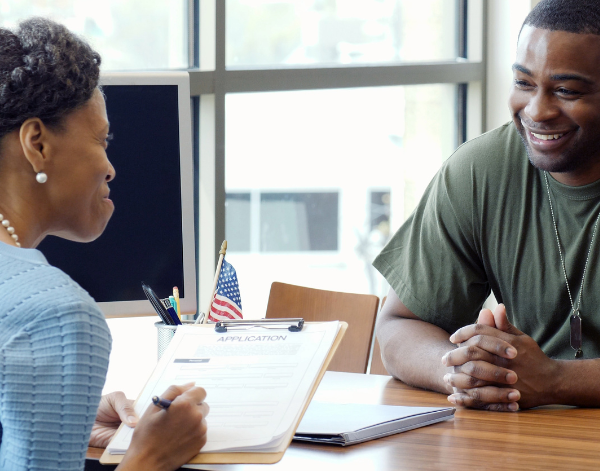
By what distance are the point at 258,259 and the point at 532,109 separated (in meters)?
1.57

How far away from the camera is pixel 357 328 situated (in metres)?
2.13

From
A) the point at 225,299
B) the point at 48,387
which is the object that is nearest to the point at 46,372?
the point at 48,387

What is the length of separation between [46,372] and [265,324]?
503 mm

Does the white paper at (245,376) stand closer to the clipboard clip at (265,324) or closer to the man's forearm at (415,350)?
the clipboard clip at (265,324)

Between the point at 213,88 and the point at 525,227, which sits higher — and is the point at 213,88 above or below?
above

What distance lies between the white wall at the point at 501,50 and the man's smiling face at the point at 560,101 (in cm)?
170

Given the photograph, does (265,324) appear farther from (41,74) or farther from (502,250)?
(502,250)

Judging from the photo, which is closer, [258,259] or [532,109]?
[532,109]

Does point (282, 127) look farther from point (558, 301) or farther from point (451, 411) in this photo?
point (451, 411)

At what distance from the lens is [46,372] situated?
32.4 inches

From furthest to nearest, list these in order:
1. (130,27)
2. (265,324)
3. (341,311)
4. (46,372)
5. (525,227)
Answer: (130,27) → (341,311) → (525,227) → (265,324) → (46,372)

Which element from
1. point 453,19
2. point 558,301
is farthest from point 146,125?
point 453,19

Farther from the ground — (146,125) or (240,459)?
(146,125)

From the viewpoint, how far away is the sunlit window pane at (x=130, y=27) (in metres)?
2.43
